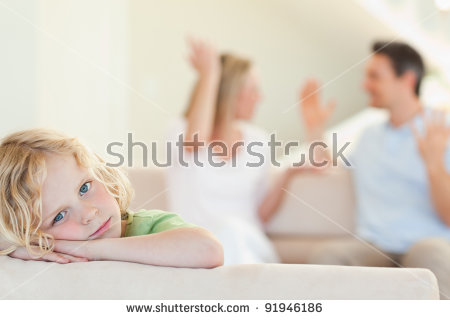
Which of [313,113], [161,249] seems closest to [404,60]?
[313,113]

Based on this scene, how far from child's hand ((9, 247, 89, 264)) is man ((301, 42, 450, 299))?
46.2 inches

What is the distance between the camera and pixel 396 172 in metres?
2.05

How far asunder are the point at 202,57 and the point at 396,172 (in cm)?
75

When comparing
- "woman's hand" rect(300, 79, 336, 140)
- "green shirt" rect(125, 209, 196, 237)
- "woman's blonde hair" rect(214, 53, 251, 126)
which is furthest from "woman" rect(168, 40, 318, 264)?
"green shirt" rect(125, 209, 196, 237)

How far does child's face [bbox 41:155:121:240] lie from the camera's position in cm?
88

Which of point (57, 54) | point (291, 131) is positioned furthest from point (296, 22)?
point (57, 54)

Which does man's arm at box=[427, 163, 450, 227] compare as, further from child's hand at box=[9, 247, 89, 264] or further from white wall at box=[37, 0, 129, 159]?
child's hand at box=[9, 247, 89, 264]

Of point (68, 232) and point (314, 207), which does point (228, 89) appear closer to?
point (314, 207)

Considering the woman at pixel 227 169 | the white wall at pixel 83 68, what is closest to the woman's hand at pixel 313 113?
the woman at pixel 227 169

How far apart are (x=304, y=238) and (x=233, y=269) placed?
4.61 ft

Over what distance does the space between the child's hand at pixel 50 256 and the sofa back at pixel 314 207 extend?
130cm

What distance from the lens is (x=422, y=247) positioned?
5.06ft

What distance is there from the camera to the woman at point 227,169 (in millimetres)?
1918

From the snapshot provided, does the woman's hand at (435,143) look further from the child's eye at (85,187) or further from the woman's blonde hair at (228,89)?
the child's eye at (85,187)
